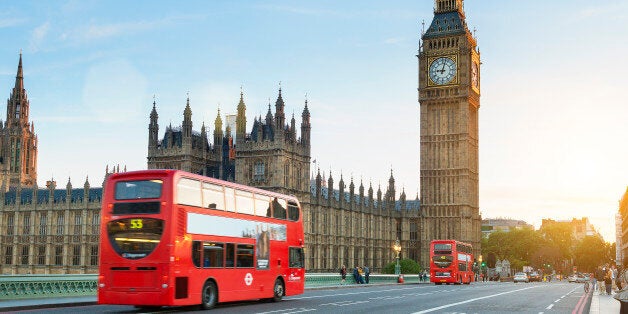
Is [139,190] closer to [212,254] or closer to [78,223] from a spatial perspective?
[212,254]

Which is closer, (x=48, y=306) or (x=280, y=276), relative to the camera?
(x=48, y=306)

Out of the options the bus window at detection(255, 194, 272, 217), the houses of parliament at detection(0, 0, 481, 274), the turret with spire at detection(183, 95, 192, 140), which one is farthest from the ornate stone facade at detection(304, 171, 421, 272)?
the bus window at detection(255, 194, 272, 217)

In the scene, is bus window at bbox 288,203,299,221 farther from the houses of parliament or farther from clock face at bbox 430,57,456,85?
clock face at bbox 430,57,456,85

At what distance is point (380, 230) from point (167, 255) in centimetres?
8644

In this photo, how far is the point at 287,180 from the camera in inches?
3191

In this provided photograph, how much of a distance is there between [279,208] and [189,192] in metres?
7.07

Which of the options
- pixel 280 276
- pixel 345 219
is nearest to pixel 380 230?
pixel 345 219

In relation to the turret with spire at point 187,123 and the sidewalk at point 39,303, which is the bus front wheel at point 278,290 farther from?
the turret with spire at point 187,123

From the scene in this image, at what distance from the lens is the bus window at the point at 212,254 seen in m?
25.3

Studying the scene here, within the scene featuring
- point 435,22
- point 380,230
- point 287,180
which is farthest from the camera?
point 435,22

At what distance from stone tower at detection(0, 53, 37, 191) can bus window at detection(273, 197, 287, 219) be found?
106 meters

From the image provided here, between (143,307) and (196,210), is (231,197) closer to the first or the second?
(196,210)

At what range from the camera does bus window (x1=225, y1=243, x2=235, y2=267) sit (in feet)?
87.5

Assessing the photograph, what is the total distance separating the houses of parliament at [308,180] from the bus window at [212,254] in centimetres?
5310
